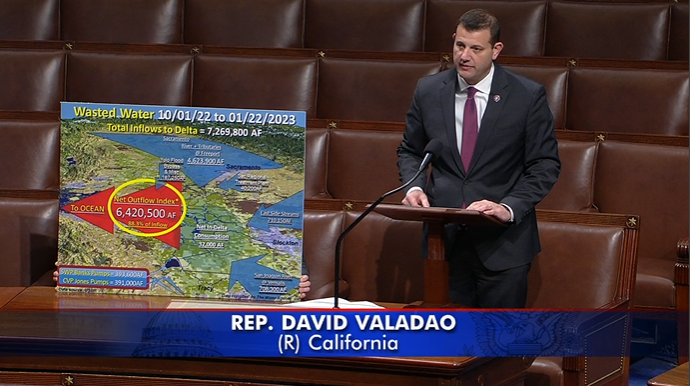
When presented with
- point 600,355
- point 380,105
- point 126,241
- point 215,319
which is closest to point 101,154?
point 126,241

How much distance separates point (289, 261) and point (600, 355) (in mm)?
355

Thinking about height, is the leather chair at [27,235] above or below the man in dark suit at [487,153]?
below

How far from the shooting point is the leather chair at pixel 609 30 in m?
1.59

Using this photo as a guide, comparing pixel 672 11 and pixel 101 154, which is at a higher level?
pixel 672 11

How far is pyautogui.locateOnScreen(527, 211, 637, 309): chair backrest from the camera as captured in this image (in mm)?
1040

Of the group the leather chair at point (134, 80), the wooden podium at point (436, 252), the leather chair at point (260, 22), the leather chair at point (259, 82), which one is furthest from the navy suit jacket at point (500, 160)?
the leather chair at point (260, 22)

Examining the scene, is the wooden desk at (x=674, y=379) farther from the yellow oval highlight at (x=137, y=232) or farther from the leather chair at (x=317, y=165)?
the leather chair at (x=317, y=165)

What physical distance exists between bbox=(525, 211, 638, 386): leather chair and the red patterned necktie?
5.9 inches

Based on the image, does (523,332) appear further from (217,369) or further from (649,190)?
(649,190)

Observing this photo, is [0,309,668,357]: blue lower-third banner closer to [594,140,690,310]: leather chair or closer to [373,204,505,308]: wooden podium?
[373,204,505,308]: wooden podium

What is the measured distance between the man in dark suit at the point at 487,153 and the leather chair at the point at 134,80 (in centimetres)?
60

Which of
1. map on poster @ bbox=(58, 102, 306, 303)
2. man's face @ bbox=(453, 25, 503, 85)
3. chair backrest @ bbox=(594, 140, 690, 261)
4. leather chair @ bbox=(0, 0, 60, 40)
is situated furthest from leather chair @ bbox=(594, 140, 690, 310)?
leather chair @ bbox=(0, 0, 60, 40)

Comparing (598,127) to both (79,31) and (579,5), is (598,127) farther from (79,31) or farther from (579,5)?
(79,31)

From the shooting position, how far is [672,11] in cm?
159
